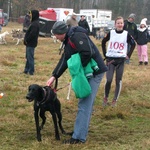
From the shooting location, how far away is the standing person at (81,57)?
438 centimetres

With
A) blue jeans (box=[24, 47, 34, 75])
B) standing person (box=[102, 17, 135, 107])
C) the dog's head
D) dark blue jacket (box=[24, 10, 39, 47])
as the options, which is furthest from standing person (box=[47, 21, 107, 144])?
blue jeans (box=[24, 47, 34, 75])

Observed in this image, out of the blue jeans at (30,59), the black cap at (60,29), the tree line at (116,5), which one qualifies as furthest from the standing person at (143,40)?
the tree line at (116,5)

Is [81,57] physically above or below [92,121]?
above

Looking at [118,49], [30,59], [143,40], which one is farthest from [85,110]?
[143,40]

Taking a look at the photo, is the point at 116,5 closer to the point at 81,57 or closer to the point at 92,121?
the point at 92,121

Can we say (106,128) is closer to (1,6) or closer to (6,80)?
(6,80)

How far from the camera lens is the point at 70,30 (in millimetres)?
4516

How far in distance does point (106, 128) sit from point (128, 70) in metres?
7.10

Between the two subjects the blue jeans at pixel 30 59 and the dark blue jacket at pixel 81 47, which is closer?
the dark blue jacket at pixel 81 47

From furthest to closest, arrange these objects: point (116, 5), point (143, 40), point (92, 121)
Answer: point (116, 5) → point (143, 40) → point (92, 121)

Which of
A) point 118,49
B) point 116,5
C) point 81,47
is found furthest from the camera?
point 116,5

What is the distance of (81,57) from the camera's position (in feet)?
14.4

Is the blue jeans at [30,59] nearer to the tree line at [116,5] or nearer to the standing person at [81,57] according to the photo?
the standing person at [81,57]

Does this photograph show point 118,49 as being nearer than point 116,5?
Yes
